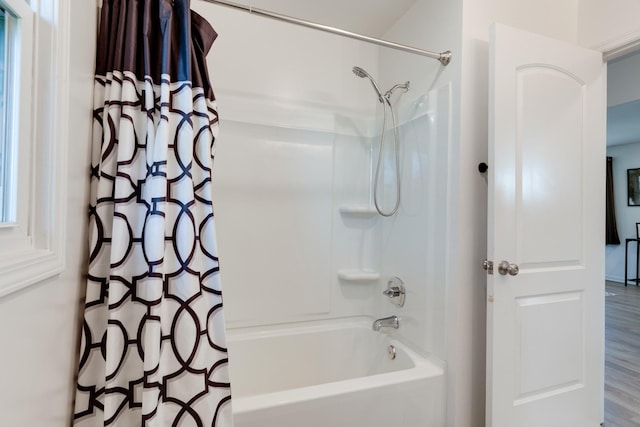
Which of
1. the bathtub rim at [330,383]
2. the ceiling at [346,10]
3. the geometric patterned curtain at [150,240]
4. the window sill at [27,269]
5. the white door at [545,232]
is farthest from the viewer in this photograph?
the ceiling at [346,10]

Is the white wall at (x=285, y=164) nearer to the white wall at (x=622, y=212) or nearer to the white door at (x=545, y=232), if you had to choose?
the white door at (x=545, y=232)

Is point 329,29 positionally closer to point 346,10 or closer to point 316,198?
point 346,10

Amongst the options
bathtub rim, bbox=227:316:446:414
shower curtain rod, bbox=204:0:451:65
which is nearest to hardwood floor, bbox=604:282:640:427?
bathtub rim, bbox=227:316:446:414

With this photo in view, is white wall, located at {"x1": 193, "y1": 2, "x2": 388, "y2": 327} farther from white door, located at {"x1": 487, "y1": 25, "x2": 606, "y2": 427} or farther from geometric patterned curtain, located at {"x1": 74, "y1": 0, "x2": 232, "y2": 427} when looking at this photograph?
white door, located at {"x1": 487, "y1": 25, "x2": 606, "y2": 427}

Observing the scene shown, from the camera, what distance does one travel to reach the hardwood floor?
181cm

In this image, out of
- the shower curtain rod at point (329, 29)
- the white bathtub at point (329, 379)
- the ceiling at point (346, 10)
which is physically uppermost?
the ceiling at point (346, 10)

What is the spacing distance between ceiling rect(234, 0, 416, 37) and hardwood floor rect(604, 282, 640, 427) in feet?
8.93

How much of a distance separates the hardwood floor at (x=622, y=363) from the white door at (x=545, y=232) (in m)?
0.36

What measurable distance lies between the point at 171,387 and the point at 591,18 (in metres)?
2.65

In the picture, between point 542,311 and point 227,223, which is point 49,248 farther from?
point 542,311

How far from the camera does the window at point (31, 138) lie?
23.3 inches

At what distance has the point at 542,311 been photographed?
1.47 meters

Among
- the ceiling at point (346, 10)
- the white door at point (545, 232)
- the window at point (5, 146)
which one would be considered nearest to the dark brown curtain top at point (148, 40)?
the window at point (5, 146)

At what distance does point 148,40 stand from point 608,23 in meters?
2.22
